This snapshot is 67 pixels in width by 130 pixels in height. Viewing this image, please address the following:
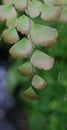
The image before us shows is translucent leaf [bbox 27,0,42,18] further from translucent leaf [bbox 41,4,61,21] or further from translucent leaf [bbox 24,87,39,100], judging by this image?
translucent leaf [bbox 24,87,39,100]

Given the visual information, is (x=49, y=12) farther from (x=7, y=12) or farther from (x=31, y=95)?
(x=31, y=95)

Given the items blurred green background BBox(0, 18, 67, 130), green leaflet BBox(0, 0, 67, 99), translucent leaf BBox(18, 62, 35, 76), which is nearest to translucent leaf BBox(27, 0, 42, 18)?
green leaflet BBox(0, 0, 67, 99)

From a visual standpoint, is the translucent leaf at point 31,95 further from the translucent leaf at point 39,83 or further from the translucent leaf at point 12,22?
the translucent leaf at point 12,22

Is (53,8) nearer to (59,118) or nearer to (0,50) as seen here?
(59,118)

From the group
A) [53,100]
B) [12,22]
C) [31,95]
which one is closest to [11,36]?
[12,22]

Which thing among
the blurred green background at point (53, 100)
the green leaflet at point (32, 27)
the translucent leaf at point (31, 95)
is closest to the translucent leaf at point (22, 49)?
the green leaflet at point (32, 27)

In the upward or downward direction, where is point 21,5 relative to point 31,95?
upward
